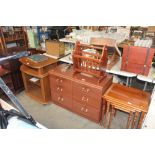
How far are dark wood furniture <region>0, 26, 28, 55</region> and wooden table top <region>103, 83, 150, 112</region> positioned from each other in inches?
82.9

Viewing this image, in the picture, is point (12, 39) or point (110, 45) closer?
point (110, 45)

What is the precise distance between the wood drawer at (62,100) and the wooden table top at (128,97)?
652mm

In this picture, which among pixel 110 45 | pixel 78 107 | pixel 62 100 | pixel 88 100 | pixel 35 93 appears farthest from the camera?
pixel 35 93

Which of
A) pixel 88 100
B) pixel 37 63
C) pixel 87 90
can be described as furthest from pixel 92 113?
pixel 37 63

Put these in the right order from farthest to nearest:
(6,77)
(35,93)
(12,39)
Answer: (12,39) → (35,93) → (6,77)

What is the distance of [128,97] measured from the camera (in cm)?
174

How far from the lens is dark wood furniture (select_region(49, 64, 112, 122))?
184 centimetres

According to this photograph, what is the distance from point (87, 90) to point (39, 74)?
830 mm

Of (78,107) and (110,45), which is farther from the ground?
(110,45)

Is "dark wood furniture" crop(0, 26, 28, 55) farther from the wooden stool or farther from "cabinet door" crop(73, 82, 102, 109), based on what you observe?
the wooden stool

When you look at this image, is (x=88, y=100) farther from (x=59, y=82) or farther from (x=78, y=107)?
(x=59, y=82)
